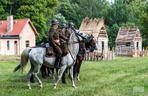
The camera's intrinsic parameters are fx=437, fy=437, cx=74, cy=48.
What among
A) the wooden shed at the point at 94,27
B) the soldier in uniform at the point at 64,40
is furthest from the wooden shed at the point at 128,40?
the soldier in uniform at the point at 64,40

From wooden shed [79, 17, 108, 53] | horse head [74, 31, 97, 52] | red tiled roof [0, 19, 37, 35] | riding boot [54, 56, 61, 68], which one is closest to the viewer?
riding boot [54, 56, 61, 68]

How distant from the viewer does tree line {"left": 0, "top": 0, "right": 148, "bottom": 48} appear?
6865 cm

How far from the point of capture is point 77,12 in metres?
96.1

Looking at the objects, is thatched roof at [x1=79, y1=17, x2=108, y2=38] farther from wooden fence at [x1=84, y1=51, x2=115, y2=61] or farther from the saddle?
the saddle

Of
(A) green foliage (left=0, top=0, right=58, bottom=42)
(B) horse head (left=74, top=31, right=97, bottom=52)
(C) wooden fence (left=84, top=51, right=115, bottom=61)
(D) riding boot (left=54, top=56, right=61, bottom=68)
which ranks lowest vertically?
(C) wooden fence (left=84, top=51, right=115, bottom=61)

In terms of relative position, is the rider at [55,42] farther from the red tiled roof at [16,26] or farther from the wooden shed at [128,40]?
the wooden shed at [128,40]

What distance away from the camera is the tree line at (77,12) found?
68650 mm

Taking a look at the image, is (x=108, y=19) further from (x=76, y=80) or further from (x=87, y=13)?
(x=76, y=80)

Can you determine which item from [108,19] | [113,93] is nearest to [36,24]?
[108,19]

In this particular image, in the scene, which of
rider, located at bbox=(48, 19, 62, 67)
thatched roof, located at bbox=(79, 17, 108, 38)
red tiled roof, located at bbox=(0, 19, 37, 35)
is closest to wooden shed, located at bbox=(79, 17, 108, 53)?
thatched roof, located at bbox=(79, 17, 108, 38)

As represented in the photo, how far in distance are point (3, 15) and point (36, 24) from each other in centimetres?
660

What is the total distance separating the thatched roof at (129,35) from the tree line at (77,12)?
1375 millimetres

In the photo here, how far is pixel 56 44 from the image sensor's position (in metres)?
18.3

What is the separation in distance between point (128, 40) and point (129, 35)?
869mm
